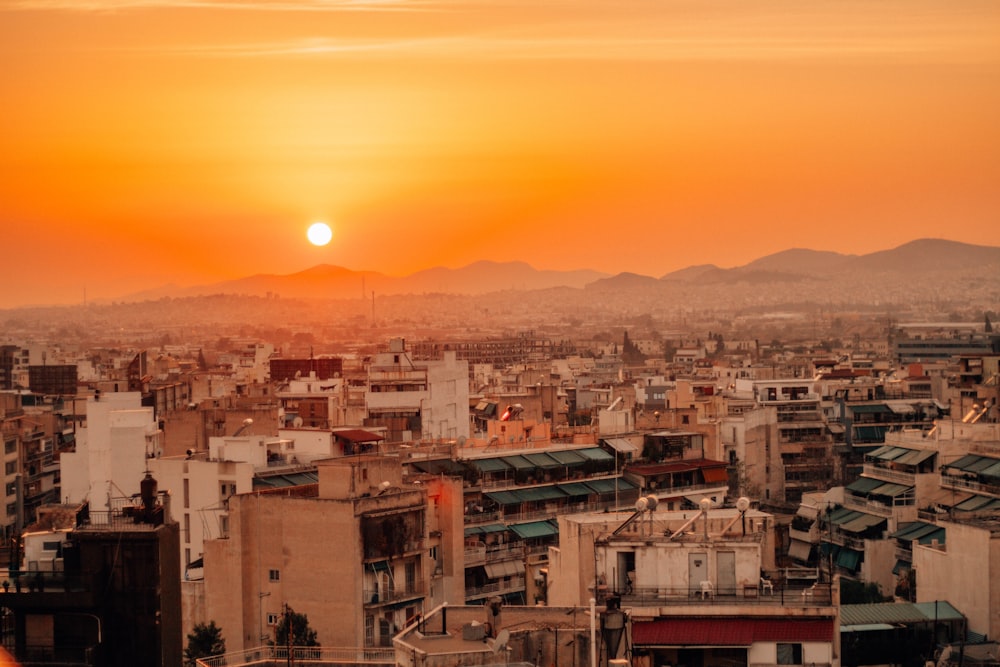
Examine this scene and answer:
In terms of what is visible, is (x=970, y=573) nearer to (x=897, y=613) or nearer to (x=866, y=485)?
(x=897, y=613)

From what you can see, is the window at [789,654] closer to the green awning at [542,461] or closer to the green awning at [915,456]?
the green awning at [542,461]

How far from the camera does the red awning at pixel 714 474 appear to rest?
44278 mm

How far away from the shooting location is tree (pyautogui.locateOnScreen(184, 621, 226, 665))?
2819 cm

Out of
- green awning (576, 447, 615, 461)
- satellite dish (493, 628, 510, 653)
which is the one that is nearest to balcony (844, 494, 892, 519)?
green awning (576, 447, 615, 461)

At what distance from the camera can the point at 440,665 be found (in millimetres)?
19234

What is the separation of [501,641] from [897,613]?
1382cm

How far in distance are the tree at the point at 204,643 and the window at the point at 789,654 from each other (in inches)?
383

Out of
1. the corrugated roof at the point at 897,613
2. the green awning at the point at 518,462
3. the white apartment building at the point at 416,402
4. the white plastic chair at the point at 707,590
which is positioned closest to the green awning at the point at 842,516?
the green awning at the point at 518,462

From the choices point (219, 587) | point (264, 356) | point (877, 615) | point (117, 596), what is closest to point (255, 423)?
point (219, 587)

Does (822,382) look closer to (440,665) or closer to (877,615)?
(877,615)

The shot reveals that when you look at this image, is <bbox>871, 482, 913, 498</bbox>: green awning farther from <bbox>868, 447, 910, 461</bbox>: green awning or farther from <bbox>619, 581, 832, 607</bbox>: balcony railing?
<bbox>619, 581, 832, 607</bbox>: balcony railing

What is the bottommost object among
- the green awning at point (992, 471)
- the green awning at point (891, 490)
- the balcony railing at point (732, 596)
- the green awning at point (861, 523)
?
the green awning at point (861, 523)

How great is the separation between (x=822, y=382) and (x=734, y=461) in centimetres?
1847

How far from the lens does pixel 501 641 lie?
1994cm
